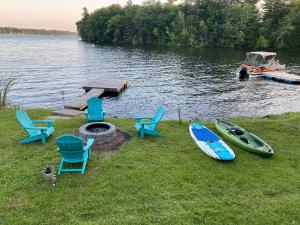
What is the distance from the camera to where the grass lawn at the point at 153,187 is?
269 inches

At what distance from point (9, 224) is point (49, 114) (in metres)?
11.6

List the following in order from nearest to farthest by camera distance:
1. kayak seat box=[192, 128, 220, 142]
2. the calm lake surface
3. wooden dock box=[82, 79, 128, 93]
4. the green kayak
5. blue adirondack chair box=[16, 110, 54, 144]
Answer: the green kayak, blue adirondack chair box=[16, 110, 54, 144], kayak seat box=[192, 128, 220, 142], the calm lake surface, wooden dock box=[82, 79, 128, 93]

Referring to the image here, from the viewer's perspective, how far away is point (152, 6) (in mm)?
92625

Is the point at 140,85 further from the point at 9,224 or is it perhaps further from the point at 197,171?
the point at 9,224

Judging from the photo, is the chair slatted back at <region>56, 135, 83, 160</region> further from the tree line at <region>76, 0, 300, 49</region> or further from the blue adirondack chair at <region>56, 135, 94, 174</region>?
the tree line at <region>76, 0, 300, 49</region>

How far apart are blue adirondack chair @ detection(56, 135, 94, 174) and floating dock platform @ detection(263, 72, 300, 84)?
3097cm

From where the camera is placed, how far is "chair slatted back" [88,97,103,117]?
43.6 ft

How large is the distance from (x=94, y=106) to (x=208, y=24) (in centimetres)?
7351

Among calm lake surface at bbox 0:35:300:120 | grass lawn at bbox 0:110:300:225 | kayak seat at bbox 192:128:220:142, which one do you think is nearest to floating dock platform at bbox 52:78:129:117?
calm lake surface at bbox 0:35:300:120

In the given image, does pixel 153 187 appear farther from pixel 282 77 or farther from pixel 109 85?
pixel 282 77

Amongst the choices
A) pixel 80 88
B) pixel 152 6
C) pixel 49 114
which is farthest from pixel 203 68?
pixel 152 6

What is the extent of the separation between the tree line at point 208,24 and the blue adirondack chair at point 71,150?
225 feet

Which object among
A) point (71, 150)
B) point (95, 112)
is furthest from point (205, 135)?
point (71, 150)

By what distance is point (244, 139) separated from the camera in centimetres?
1141
